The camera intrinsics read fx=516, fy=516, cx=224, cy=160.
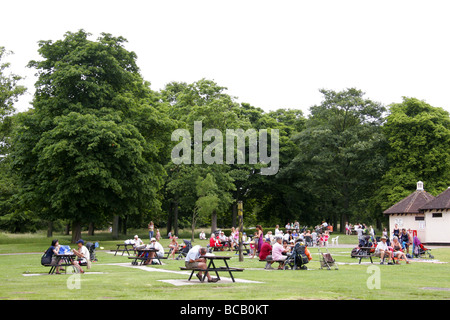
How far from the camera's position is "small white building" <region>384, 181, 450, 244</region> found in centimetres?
4272

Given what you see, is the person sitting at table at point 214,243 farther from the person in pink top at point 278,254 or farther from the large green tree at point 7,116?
the large green tree at point 7,116

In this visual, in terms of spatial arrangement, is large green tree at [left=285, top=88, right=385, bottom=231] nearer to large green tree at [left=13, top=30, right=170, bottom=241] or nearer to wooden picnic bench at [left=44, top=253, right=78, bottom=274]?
large green tree at [left=13, top=30, right=170, bottom=241]

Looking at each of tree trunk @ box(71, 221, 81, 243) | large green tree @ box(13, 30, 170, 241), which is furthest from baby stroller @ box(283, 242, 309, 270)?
tree trunk @ box(71, 221, 81, 243)

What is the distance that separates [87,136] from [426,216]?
2894 cm

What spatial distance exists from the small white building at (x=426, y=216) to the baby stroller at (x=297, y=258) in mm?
27437

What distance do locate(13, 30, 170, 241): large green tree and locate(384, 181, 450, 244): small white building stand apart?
22264mm

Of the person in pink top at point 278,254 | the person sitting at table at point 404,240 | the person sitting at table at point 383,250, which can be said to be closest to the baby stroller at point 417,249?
the person sitting at table at point 404,240

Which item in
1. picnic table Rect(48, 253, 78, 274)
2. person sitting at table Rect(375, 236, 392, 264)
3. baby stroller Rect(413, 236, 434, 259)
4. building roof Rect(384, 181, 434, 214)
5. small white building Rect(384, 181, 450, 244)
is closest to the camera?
picnic table Rect(48, 253, 78, 274)

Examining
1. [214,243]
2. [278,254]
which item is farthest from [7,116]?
[278,254]

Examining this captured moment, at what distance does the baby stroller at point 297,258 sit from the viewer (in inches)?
742

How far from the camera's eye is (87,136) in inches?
1328

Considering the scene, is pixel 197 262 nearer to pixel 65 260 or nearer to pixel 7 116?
pixel 65 260
